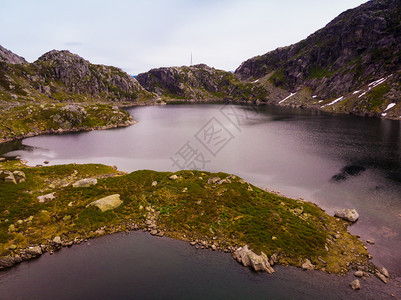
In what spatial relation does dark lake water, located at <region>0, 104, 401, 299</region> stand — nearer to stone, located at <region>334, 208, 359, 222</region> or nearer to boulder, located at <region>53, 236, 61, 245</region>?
stone, located at <region>334, 208, 359, 222</region>

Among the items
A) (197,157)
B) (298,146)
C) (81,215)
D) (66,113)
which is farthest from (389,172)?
(66,113)

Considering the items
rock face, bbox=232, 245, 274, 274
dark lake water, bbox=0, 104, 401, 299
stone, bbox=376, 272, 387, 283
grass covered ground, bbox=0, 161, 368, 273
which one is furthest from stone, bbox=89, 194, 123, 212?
stone, bbox=376, 272, 387, 283

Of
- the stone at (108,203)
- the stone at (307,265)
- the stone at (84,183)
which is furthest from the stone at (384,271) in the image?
the stone at (84,183)

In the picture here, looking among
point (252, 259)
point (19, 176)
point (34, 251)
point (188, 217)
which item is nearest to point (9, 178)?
point (19, 176)

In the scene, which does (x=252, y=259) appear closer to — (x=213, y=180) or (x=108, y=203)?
(x=213, y=180)

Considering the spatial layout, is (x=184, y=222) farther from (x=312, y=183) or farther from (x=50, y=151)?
(x=50, y=151)

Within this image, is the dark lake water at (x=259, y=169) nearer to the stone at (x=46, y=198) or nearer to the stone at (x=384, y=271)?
the stone at (x=384, y=271)
